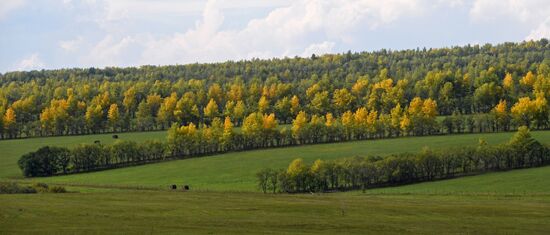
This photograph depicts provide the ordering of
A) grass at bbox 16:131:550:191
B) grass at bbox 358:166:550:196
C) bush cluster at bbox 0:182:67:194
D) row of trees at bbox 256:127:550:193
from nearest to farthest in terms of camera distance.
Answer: bush cluster at bbox 0:182:67:194 → grass at bbox 358:166:550:196 → row of trees at bbox 256:127:550:193 → grass at bbox 16:131:550:191

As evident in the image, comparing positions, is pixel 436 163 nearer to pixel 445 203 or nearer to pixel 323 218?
pixel 445 203

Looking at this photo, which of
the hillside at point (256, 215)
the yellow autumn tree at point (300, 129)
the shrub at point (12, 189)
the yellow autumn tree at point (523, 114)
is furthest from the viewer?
the yellow autumn tree at point (300, 129)

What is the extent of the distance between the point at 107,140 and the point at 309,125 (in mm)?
50664

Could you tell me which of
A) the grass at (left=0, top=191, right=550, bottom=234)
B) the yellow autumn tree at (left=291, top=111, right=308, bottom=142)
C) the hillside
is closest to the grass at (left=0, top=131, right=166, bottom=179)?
the yellow autumn tree at (left=291, top=111, right=308, bottom=142)

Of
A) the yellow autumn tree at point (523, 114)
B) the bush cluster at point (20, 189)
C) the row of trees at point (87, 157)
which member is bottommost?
the bush cluster at point (20, 189)

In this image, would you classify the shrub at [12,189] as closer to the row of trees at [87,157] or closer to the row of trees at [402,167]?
the row of trees at [402,167]

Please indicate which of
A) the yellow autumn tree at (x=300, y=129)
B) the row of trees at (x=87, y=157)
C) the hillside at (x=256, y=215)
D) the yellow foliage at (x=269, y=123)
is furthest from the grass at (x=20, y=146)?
the hillside at (x=256, y=215)

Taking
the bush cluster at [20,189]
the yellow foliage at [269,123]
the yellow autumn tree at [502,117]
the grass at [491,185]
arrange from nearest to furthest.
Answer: the bush cluster at [20,189] → the grass at [491,185] → the yellow foliage at [269,123] → the yellow autumn tree at [502,117]

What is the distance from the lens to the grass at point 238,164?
448 feet

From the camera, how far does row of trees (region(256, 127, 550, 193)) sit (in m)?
126

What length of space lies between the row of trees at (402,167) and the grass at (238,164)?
257 inches

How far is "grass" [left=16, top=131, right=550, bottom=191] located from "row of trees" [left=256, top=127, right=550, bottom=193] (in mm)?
6532

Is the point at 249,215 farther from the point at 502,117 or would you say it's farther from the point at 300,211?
the point at 502,117

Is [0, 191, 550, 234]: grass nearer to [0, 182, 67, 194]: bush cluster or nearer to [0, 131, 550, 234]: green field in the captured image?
[0, 131, 550, 234]: green field
